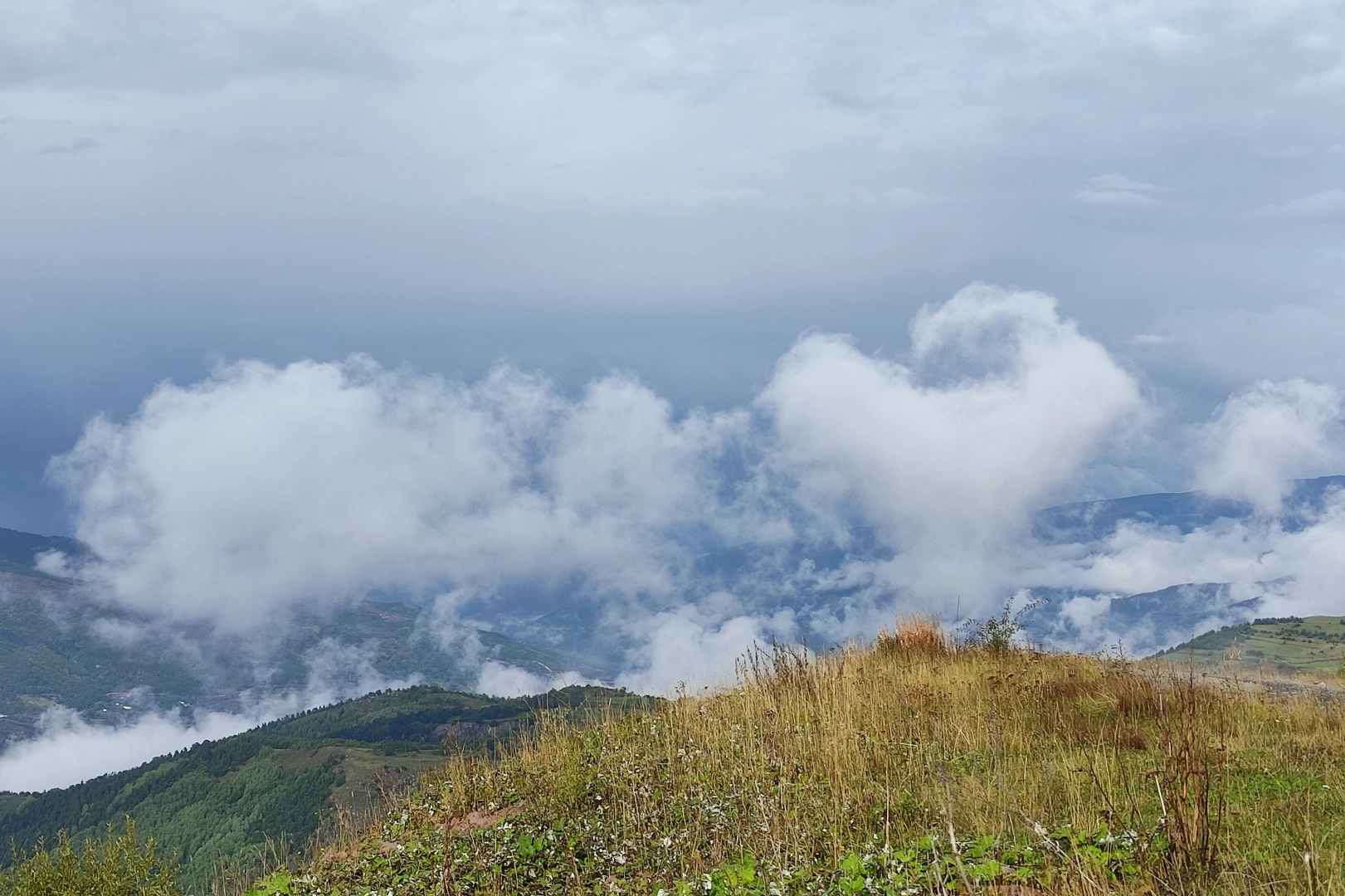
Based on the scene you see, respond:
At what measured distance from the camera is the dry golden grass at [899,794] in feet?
22.2

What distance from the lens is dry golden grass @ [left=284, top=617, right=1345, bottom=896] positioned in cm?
677

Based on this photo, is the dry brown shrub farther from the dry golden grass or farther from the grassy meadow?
the dry golden grass

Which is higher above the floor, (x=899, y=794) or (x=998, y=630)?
(x=998, y=630)

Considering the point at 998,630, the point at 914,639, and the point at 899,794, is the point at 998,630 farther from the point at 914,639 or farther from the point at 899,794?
the point at 899,794

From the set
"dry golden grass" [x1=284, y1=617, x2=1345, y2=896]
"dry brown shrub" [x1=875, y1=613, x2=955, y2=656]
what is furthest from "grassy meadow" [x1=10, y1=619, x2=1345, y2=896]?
"dry brown shrub" [x1=875, y1=613, x2=955, y2=656]

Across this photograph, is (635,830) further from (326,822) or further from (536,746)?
(326,822)

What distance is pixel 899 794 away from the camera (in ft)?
31.0

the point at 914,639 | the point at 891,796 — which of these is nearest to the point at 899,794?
the point at 891,796

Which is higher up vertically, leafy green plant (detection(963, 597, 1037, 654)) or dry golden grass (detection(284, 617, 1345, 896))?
leafy green plant (detection(963, 597, 1037, 654))

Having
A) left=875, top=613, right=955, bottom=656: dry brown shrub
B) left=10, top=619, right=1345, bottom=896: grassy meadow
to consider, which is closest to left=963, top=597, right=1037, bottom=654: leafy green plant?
left=875, top=613, right=955, bottom=656: dry brown shrub

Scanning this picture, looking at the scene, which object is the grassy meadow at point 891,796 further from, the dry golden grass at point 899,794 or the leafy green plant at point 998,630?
the leafy green plant at point 998,630

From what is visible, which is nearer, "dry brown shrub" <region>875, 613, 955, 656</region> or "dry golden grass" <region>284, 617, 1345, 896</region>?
"dry golden grass" <region>284, 617, 1345, 896</region>

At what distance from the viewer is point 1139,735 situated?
448 inches

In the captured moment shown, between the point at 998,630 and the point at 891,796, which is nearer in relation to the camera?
the point at 891,796
